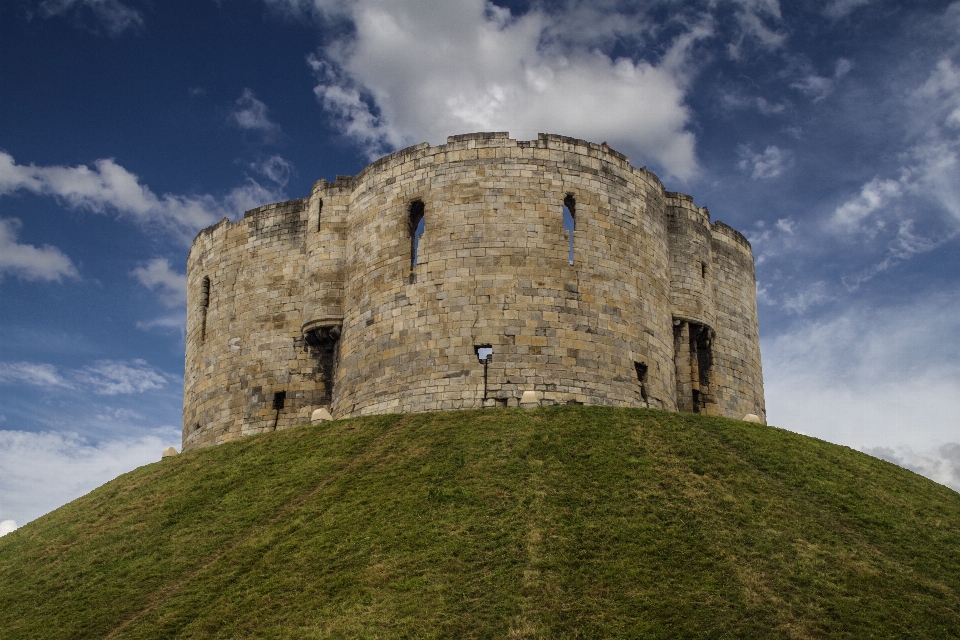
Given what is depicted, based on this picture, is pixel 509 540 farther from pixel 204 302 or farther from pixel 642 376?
pixel 204 302

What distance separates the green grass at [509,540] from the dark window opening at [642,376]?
2611 mm

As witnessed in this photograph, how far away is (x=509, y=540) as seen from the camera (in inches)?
734

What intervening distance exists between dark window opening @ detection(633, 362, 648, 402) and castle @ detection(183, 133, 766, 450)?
0.08 m

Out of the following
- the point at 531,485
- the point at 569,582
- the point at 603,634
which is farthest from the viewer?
the point at 531,485

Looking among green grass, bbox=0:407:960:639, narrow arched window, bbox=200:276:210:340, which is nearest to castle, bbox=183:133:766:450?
narrow arched window, bbox=200:276:210:340

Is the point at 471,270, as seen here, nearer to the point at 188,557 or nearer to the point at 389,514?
the point at 389,514

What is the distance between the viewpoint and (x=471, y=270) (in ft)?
92.8

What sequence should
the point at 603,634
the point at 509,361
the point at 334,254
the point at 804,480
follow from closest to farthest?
the point at 603,634 → the point at 804,480 → the point at 509,361 → the point at 334,254

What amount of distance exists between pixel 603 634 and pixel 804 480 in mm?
8745

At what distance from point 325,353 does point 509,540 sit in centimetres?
1490

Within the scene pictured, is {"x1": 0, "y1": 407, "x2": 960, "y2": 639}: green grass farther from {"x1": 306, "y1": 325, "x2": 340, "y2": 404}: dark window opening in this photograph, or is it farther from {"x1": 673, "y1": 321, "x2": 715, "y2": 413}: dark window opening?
{"x1": 673, "y1": 321, "x2": 715, "y2": 413}: dark window opening

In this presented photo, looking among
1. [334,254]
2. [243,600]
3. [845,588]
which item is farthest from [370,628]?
[334,254]

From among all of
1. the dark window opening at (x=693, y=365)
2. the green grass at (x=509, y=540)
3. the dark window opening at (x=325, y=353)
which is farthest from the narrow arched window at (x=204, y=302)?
the dark window opening at (x=693, y=365)

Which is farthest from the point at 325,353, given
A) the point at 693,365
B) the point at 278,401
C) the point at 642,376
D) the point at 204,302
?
the point at 693,365
